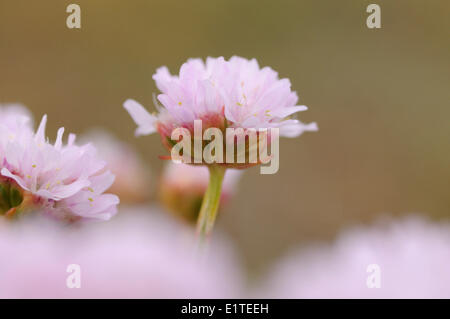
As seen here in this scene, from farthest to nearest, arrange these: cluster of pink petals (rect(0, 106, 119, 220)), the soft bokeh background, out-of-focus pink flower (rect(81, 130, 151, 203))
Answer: the soft bokeh background → out-of-focus pink flower (rect(81, 130, 151, 203)) → cluster of pink petals (rect(0, 106, 119, 220))

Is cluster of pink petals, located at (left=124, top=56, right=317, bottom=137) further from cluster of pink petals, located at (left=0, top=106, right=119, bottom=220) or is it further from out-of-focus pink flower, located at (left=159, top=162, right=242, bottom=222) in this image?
out-of-focus pink flower, located at (left=159, top=162, right=242, bottom=222)

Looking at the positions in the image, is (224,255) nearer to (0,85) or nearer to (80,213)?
(80,213)

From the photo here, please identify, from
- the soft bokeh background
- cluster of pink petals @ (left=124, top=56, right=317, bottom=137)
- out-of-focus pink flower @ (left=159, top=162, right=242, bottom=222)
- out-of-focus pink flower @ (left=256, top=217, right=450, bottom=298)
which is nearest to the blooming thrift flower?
cluster of pink petals @ (left=124, top=56, right=317, bottom=137)

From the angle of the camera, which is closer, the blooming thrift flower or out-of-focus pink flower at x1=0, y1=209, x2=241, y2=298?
out-of-focus pink flower at x1=0, y1=209, x2=241, y2=298

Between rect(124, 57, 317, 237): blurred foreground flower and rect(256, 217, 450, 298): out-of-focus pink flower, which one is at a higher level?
rect(124, 57, 317, 237): blurred foreground flower

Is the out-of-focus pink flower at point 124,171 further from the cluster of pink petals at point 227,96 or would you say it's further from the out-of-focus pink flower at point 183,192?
the cluster of pink petals at point 227,96

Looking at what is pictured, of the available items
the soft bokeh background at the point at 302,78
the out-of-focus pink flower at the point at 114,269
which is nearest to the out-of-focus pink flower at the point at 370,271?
the out-of-focus pink flower at the point at 114,269

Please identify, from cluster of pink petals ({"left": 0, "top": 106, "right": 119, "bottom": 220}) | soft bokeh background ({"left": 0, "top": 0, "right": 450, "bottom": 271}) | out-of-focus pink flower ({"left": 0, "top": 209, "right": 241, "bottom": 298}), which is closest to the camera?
out-of-focus pink flower ({"left": 0, "top": 209, "right": 241, "bottom": 298})

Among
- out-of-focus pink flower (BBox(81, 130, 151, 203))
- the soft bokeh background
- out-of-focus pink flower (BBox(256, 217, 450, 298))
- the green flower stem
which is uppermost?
the soft bokeh background
